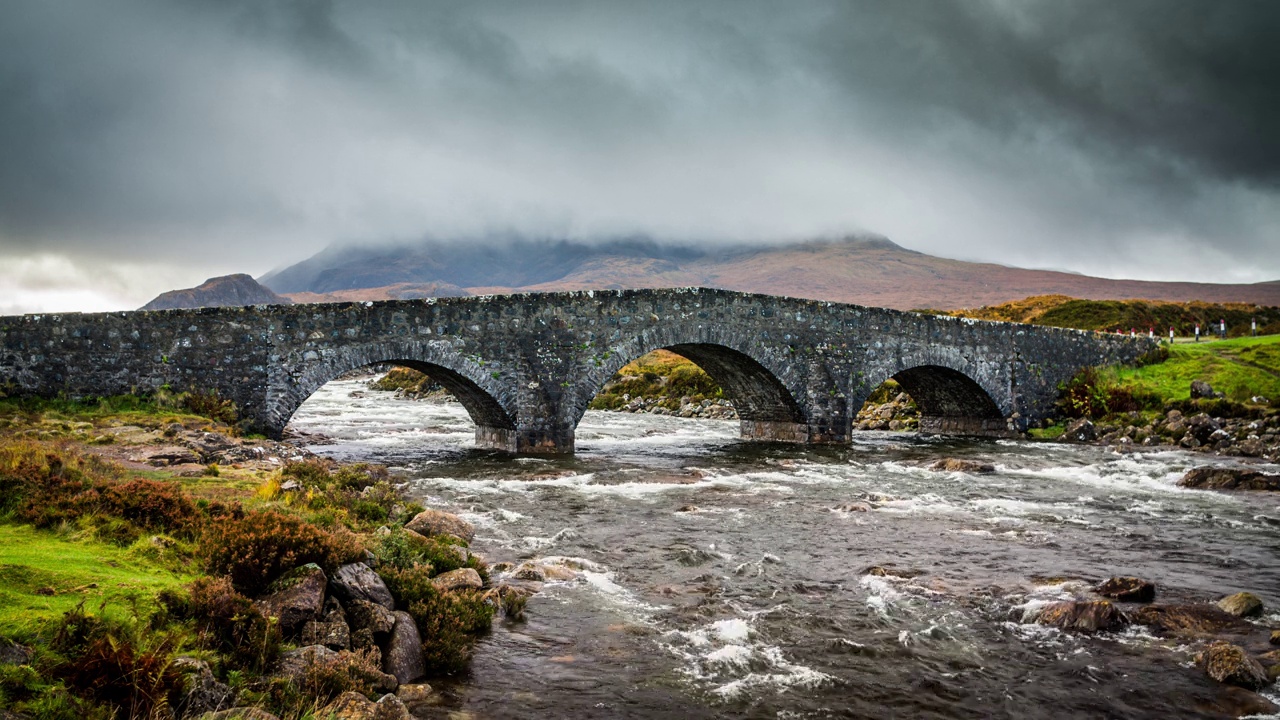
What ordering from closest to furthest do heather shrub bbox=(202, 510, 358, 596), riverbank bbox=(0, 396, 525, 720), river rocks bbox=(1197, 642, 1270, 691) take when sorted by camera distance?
riverbank bbox=(0, 396, 525, 720) < heather shrub bbox=(202, 510, 358, 596) < river rocks bbox=(1197, 642, 1270, 691)

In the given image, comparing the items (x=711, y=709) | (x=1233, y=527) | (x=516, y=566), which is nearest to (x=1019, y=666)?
(x=711, y=709)

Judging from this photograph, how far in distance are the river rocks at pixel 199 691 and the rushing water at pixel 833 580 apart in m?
1.83

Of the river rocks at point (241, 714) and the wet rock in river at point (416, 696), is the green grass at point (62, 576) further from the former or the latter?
the wet rock in river at point (416, 696)

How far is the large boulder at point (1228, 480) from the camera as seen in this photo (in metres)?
18.0

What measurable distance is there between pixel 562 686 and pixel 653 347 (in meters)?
18.6

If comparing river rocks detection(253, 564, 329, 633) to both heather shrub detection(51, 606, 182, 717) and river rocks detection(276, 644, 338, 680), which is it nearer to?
river rocks detection(276, 644, 338, 680)

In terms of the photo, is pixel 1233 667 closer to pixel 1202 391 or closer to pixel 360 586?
pixel 360 586

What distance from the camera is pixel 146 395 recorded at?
1866 centimetres

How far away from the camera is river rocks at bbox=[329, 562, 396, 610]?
7180mm

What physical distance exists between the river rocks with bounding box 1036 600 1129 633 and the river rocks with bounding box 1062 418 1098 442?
25.0 m

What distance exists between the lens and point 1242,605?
9.01m

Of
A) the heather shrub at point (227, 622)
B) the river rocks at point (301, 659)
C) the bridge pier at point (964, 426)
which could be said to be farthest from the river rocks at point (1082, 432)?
the heather shrub at point (227, 622)

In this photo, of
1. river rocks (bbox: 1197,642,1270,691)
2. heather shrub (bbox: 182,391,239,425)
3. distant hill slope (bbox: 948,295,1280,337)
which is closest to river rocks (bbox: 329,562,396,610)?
river rocks (bbox: 1197,642,1270,691)

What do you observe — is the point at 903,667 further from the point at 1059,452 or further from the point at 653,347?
the point at 1059,452
